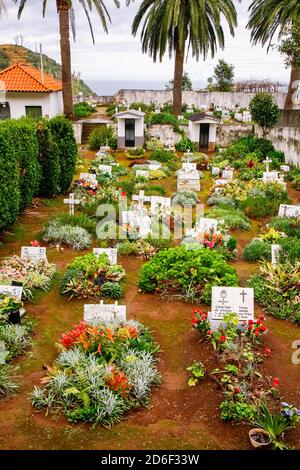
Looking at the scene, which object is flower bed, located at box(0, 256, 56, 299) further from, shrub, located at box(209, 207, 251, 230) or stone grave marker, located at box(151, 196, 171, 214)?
shrub, located at box(209, 207, 251, 230)

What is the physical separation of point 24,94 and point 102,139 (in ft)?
19.9

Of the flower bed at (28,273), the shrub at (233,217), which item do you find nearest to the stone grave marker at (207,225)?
the shrub at (233,217)

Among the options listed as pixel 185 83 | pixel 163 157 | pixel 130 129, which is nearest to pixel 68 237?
pixel 163 157

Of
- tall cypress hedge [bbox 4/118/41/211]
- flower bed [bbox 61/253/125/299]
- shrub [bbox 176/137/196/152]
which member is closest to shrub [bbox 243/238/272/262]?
flower bed [bbox 61/253/125/299]

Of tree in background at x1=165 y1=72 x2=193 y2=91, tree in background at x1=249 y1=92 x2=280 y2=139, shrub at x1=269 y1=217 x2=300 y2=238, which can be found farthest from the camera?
tree in background at x1=165 y1=72 x2=193 y2=91

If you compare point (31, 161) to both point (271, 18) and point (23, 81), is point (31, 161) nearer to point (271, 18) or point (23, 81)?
point (23, 81)

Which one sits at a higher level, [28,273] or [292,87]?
[292,87]

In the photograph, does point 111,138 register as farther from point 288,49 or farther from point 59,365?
point 59,365

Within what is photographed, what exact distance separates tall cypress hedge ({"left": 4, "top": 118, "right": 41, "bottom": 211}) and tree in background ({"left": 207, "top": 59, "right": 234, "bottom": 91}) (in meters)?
33.0

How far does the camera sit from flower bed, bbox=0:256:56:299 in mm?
9266

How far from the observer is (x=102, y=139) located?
1037 inches

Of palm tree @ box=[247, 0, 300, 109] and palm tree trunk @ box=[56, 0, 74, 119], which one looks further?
palm tree @ box=[247, 0, 300, 109]

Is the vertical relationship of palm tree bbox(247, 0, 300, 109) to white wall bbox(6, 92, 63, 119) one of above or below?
above

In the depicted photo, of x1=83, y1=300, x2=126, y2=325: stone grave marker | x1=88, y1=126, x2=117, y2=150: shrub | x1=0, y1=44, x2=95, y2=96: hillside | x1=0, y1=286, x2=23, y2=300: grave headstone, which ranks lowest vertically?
x1=83, y1=300, x2=126, y2=325: stone grave marker
